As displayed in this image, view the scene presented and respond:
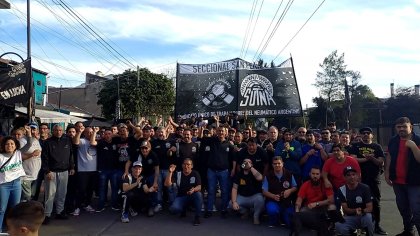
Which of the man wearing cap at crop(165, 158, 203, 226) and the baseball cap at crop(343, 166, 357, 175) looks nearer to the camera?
the baseball cap at crop(343, 166, 357, 175)

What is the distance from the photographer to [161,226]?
7531 mm

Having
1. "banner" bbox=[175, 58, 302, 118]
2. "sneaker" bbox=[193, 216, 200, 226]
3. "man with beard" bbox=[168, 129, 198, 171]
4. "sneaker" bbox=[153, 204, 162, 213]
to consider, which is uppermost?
"banner" bbox=[175, 58, 302, 118]

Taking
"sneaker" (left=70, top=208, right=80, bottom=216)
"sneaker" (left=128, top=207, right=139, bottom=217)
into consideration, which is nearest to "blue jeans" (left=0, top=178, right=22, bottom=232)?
"sneaker" (left=70, top=208, right=80, bottom=216)

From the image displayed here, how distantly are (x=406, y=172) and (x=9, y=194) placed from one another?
6445 mm

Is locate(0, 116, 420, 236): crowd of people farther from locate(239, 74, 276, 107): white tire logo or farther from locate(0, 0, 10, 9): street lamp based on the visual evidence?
locate(239, 74, 276, 107): white tire logo

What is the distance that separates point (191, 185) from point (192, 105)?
14.8 ft

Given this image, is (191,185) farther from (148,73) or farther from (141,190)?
(148,73)

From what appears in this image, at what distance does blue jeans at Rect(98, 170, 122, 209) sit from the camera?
8703 millimetres

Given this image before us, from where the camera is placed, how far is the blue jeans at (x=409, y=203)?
6.42 meters

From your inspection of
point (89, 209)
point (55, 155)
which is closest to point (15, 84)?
point (55, 155)

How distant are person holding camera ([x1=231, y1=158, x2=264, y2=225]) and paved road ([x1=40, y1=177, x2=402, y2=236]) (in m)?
0.29

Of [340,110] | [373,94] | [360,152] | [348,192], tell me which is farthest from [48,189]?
[373,94]

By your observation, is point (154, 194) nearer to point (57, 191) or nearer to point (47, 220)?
point (57, 191)

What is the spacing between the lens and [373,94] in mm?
57188
